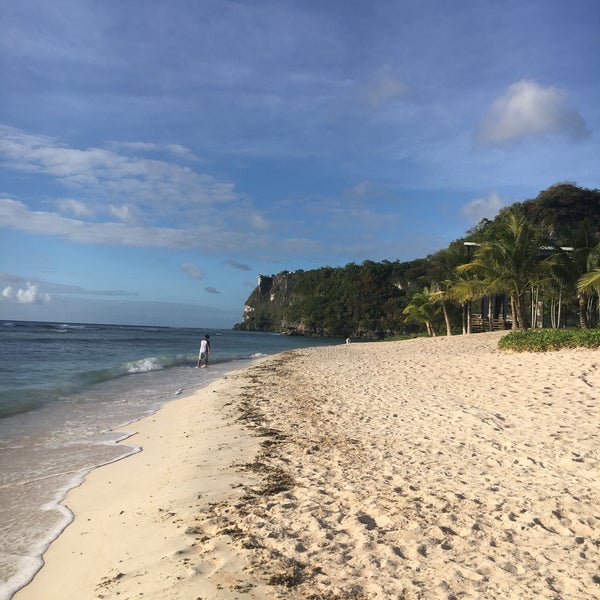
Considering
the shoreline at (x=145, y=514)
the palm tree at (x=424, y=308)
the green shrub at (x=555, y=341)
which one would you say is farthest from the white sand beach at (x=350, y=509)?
the palm tree at (x=424, y=308)

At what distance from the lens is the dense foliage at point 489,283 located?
2222cm

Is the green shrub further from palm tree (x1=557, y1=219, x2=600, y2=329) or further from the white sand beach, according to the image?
palm tree (x1=557, y1=219, x2=600, y2=329)

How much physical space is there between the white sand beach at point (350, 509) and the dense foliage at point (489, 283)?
1389cm

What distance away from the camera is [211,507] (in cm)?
438

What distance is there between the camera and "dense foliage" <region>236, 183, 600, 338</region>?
72.9 ft

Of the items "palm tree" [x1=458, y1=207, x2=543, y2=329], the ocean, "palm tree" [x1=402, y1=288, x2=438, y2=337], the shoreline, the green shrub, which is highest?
"palm tree" [x1=458, y1=207, x2=543, y2=329]

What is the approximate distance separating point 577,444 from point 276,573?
479 centimetres

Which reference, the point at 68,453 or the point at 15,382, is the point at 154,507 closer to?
the point at 68,453

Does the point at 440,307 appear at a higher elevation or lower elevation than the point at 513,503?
higher

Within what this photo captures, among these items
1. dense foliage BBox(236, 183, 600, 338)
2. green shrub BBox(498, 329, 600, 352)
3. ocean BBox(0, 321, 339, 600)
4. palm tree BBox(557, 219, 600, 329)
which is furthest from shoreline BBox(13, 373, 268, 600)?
palm tree BBox(557, 219, 600, 329)

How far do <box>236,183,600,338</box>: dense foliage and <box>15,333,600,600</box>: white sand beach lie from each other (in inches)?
547

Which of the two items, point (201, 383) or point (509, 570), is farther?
point (201, 383)

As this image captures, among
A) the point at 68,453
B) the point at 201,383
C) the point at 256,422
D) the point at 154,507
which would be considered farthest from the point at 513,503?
the point at 201,383

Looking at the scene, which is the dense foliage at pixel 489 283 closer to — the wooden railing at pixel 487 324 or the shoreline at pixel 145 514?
the wooden railing at pixel 487 324
